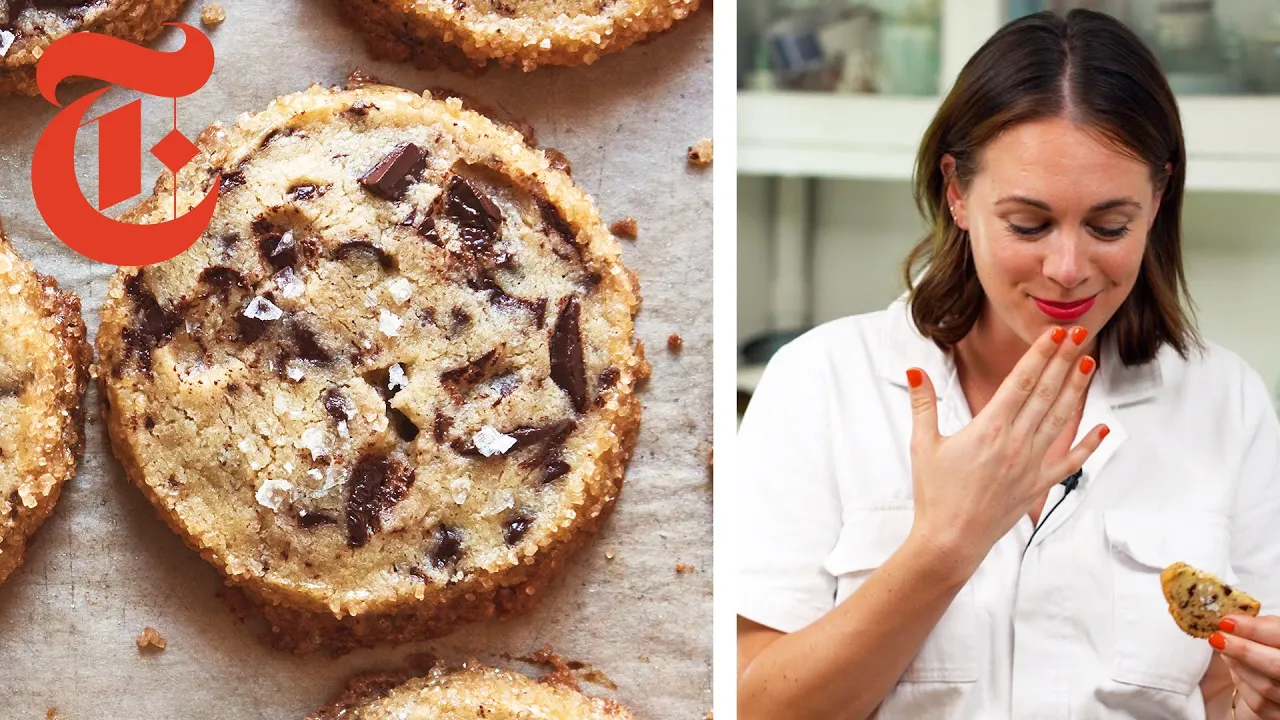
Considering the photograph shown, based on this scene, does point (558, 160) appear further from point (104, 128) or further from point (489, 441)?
point (104, 128)

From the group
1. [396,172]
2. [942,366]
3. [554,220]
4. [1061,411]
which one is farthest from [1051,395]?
[396,172]

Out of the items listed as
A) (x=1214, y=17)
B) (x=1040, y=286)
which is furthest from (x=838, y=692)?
(x=1214, y=17)

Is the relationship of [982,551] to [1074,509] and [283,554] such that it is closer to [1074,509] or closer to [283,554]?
[1074,509]

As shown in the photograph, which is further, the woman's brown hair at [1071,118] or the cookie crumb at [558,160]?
the cookie crumb at [558,160]

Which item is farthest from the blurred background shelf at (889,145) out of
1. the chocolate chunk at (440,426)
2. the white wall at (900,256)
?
the chocolate chunk at (440,426)

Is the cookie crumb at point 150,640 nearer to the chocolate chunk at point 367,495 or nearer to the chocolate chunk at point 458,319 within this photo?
the chocolate chunk at point 367,495

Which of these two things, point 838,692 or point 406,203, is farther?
point 406,203

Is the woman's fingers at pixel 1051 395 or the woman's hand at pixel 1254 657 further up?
the woman's fingers at pixel 1051 395
